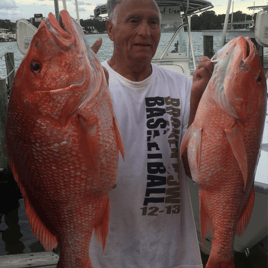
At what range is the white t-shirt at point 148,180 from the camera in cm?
191

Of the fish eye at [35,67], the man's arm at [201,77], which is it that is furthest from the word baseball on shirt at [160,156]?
the fish eye at [35,67]

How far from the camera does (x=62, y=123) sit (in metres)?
1.33

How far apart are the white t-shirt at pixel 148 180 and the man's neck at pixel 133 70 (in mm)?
34

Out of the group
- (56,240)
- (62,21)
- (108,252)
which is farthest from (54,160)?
(108,252)

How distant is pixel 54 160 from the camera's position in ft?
4.43

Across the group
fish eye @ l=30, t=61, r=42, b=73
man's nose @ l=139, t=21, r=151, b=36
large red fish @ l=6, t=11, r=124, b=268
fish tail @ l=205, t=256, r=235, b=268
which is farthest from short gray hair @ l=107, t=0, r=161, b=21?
fish tail @ l=205, t=256, r=235, b=268

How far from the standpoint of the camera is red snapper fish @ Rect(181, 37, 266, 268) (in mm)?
1518

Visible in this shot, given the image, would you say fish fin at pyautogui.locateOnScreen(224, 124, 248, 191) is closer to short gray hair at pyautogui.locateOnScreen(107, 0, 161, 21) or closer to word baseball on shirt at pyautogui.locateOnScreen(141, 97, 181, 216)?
word baseball on shirt at pyautogui.locateOnScreen(141, 97, 181, 216)

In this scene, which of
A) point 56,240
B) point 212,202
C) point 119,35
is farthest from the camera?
point 119,35

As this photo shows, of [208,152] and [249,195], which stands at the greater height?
[208,152]

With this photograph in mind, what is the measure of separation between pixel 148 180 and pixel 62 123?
0.77 metres

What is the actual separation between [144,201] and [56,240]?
62cm

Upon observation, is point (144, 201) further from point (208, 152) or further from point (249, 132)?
point (249, 132)

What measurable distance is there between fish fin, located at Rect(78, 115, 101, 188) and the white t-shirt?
55 centimetres
